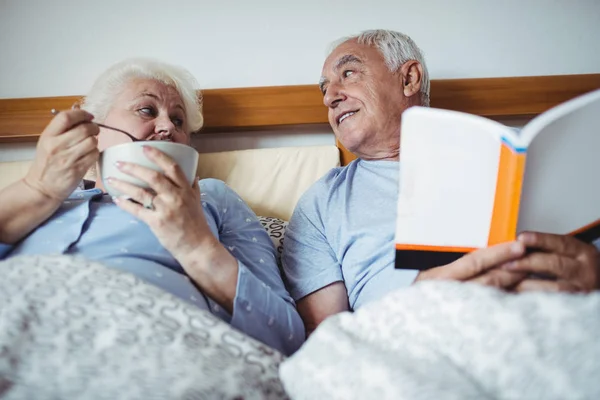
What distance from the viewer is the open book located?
646mm

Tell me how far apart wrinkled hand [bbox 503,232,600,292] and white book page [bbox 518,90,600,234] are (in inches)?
1.4

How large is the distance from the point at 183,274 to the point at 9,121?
41.4 inches

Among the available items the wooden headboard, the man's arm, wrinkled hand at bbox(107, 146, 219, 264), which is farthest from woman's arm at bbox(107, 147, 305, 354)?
the wooden headboard

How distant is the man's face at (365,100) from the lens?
1201 mm

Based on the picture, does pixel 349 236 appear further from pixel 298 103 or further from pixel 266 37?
pixel 266 37

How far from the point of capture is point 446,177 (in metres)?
0.69

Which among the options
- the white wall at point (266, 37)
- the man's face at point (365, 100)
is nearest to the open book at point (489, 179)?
the man's face at point (365, 100)

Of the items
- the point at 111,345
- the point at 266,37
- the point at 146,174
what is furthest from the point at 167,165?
the point at 266,37

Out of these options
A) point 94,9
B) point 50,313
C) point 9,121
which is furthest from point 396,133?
point 9,121

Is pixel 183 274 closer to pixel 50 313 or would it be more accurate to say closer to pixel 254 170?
pixel 50 313

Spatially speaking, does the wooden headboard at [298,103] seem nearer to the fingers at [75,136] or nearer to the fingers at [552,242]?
the fingers at [75,136]

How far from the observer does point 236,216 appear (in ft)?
3.47

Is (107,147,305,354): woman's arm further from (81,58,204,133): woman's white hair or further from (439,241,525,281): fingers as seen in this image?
(81,58,204,133): woman's white hair

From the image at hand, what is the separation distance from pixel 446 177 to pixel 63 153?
68 centimetres
